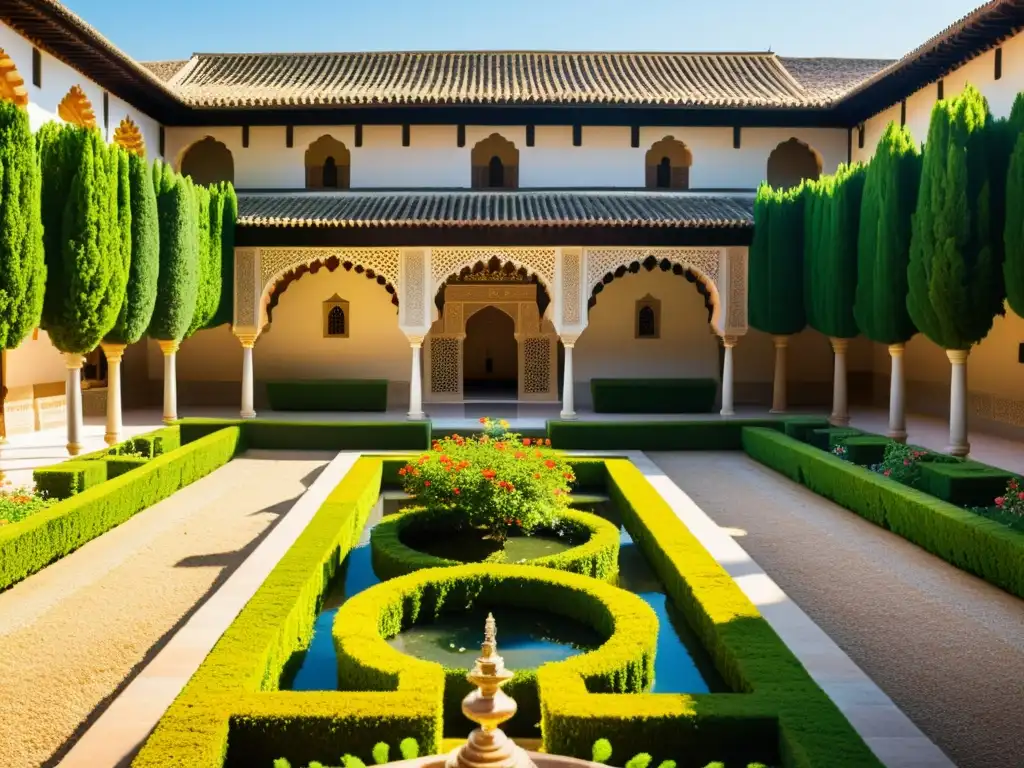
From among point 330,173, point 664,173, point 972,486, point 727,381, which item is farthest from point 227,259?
point 972,486

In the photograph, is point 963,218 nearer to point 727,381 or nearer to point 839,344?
point 839,344

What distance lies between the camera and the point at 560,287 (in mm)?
18078

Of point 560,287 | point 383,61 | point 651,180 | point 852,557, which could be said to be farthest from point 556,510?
point 383,61

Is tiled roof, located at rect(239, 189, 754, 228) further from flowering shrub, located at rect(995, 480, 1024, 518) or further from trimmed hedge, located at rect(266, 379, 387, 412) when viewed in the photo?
flowering shrub, located at rect(995, 480, 1024, 518)

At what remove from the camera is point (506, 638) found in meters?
6.98

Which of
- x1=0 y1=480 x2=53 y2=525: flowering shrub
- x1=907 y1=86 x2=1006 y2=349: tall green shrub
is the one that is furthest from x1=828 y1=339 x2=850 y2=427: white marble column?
x1=0 y1=480 x2=53 y2=525: flowering shrub

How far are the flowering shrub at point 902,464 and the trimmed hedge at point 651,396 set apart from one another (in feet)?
23.8

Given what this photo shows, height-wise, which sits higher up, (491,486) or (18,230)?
(18,230)

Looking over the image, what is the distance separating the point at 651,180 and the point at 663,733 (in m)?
17.7

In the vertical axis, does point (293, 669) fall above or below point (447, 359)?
below

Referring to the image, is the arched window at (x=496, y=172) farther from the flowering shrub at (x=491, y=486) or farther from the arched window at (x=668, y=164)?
the flowering shrub at (x=491, y=486)

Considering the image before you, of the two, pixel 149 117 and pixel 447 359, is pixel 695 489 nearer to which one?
pixel 447 359

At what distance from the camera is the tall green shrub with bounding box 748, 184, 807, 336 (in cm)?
1755

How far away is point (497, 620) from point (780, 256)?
12.1 meters
